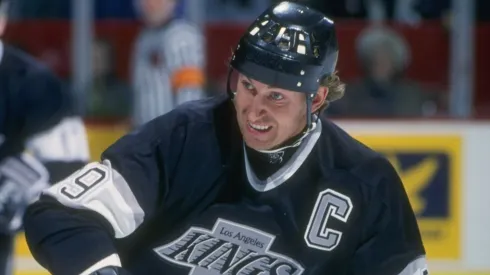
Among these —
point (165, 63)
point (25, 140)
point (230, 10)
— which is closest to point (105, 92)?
point (165, 63)

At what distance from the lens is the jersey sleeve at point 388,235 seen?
9.58ft

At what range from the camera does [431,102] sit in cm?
744

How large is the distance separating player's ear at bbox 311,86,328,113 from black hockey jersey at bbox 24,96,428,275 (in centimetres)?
5

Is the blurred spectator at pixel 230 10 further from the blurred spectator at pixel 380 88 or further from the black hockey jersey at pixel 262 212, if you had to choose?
the black hockey jersey at pixel 262 212

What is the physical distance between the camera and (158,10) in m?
6.95

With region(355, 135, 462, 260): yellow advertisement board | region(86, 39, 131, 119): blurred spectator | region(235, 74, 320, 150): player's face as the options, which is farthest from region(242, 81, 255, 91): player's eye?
region(86, 39, 131, 119): blurred spectator

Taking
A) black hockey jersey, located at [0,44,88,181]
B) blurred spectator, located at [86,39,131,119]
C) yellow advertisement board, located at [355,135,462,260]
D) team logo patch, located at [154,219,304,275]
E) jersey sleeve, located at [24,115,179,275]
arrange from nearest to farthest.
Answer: jersey sleeve, located at [24,115,179,275] → team logo patch, located at [154,219,304,275] → black hockey jersey, located at [0,44,88,181] → yellow advertisement board, located at [355,135,462,260] → blurred spectator, located at [86,39,131,119]

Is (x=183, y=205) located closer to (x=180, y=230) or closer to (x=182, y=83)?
(x=180, y=230)

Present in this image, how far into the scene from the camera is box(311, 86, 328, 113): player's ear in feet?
9.68

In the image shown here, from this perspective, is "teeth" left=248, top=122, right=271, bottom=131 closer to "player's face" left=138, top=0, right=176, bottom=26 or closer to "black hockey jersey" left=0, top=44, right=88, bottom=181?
"black hockey jersey" left=0, top=44, right=88, bottom=181

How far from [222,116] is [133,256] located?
0.34m

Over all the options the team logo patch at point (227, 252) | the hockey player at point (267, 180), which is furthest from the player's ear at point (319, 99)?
the team logo patch at point (227, 252)

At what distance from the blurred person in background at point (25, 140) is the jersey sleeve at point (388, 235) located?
1190mm

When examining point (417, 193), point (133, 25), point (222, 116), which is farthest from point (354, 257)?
point (133, 25)
